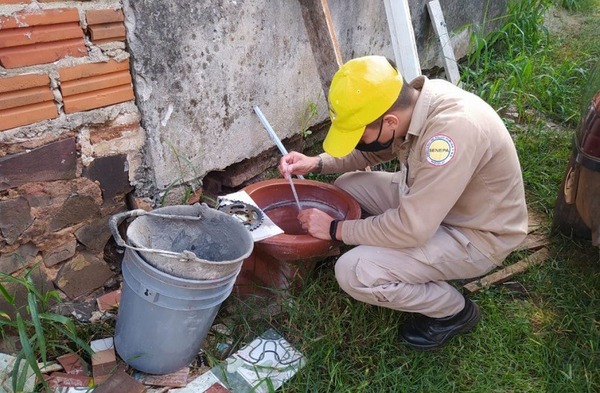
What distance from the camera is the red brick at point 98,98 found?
225 centimetres

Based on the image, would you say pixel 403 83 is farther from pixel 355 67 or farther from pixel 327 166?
pixel 327 166

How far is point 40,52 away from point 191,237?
0.94 m

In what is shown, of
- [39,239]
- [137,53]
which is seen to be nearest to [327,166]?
[137,53]

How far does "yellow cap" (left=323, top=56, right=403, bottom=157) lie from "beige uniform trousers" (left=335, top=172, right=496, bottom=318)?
56 centimetres

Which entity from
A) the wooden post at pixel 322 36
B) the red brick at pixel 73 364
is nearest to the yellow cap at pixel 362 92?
the wooden post at pixel 322 36

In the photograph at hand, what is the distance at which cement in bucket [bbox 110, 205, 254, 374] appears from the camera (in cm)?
207

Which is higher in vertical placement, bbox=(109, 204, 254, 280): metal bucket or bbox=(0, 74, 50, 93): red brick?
bbox=(0, 74, 50, 93): red brick

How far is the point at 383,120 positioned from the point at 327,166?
65 cm

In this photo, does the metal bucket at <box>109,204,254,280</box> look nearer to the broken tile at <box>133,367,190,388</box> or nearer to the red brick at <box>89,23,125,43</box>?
the broken tile at <box>133,367,190,388</box>

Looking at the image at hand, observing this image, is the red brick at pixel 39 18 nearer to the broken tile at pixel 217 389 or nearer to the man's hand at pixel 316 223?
the man's hand at pixel 316 223

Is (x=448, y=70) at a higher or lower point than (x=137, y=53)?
lower

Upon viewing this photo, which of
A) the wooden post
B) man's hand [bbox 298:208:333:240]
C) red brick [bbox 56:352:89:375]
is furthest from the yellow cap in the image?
red brick [bbox 56:352:89:375]

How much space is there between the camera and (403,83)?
7.49 ft

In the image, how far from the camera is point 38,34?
2.06 metres
